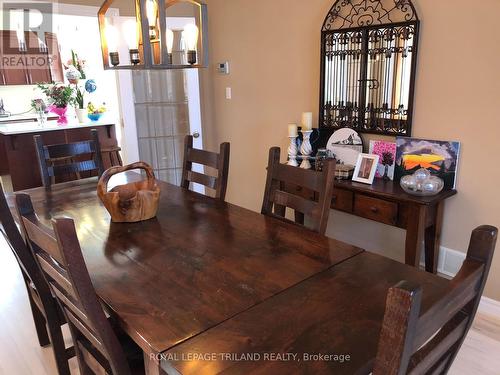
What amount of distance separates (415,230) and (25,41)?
7.52 m

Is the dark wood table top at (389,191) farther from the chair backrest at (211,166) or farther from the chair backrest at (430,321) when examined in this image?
the chair backrest at (430,321)

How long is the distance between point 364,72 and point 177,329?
2.25 meters

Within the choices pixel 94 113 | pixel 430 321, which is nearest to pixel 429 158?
pixel 430 321

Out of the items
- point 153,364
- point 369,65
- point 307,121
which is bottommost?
point 153,364

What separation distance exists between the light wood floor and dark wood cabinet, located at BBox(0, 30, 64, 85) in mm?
5827

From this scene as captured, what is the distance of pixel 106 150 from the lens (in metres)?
4.48

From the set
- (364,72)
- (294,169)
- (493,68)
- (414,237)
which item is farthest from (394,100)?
(294,169)

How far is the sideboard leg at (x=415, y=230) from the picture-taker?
2232mm

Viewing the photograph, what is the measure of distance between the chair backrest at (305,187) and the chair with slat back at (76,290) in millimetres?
897

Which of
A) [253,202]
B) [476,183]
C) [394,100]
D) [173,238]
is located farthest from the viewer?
[253,202]

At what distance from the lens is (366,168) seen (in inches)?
103

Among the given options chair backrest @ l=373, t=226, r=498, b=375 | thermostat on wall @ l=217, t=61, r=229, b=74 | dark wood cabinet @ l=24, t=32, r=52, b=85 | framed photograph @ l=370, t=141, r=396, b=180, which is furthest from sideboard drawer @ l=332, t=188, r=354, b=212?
dark wood cabinet @ l=24, t=32, r=52, b=85

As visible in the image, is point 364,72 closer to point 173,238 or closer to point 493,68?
point 493,68

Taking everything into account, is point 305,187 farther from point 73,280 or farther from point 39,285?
point 39,285
